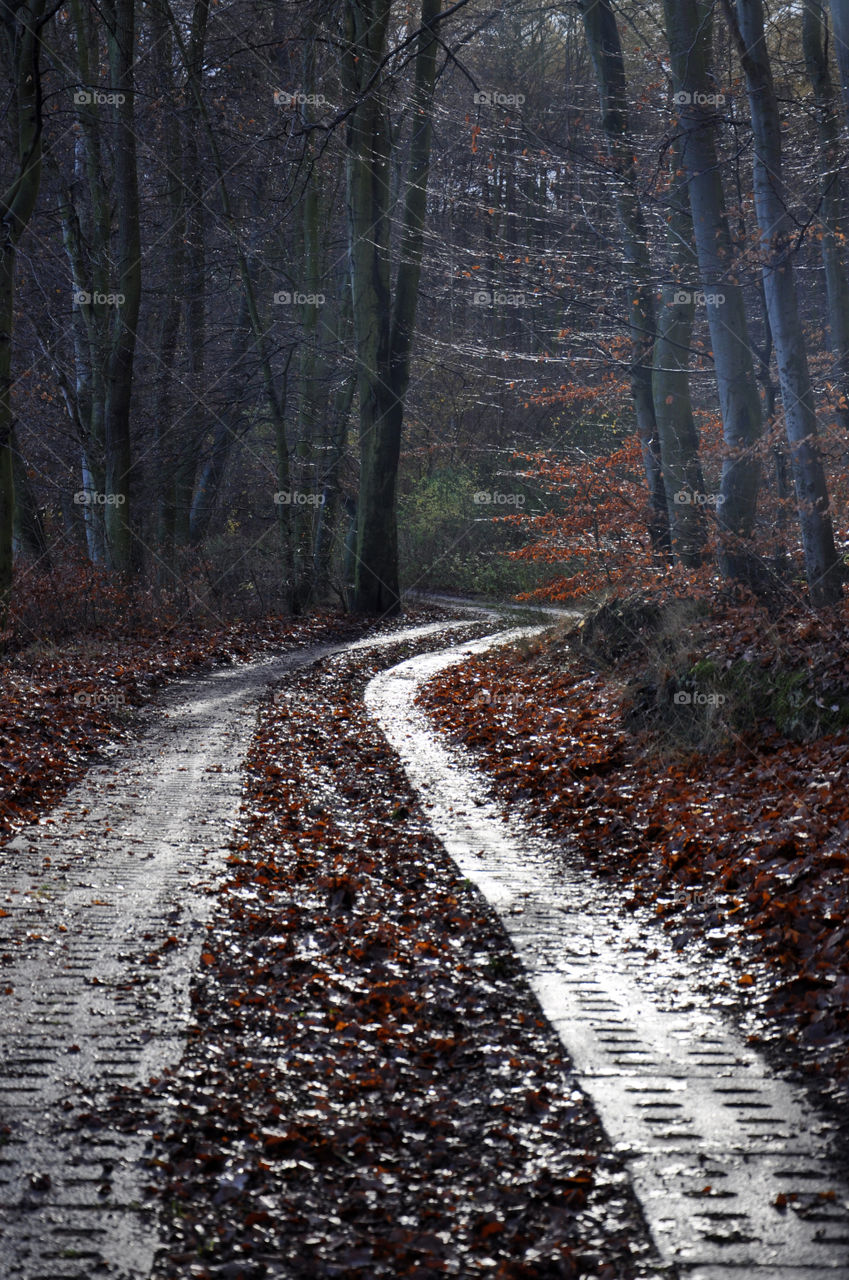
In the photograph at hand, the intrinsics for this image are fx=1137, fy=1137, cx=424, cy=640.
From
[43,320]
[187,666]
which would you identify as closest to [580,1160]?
[187,666]

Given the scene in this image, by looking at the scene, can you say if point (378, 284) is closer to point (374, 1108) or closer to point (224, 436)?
point (224, 436)

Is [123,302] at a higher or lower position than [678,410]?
higher

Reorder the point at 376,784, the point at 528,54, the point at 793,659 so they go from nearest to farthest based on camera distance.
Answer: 1. the point at 793,659
2. the point at 376,784
3. the point at 528,54

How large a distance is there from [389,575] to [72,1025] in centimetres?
1909

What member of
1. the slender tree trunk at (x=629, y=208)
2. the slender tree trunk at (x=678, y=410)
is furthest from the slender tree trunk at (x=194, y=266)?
the slender tree trunk at (x=678, y=410)

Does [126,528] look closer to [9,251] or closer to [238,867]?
[9,251]

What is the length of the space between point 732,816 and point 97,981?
13.3ft

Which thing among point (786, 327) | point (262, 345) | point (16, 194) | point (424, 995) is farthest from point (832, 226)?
point (424, 995)

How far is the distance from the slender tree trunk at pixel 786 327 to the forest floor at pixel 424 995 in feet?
3.67

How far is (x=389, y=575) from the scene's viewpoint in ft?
77.4

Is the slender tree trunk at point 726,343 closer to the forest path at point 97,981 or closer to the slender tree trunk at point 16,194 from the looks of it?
the forest path at point 97,981

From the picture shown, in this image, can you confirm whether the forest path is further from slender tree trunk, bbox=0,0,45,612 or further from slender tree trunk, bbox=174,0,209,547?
slender tree trunk, bbox=174,0,209,547

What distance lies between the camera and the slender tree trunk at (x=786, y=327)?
1001 centimetres

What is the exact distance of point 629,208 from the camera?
14.3 metres
